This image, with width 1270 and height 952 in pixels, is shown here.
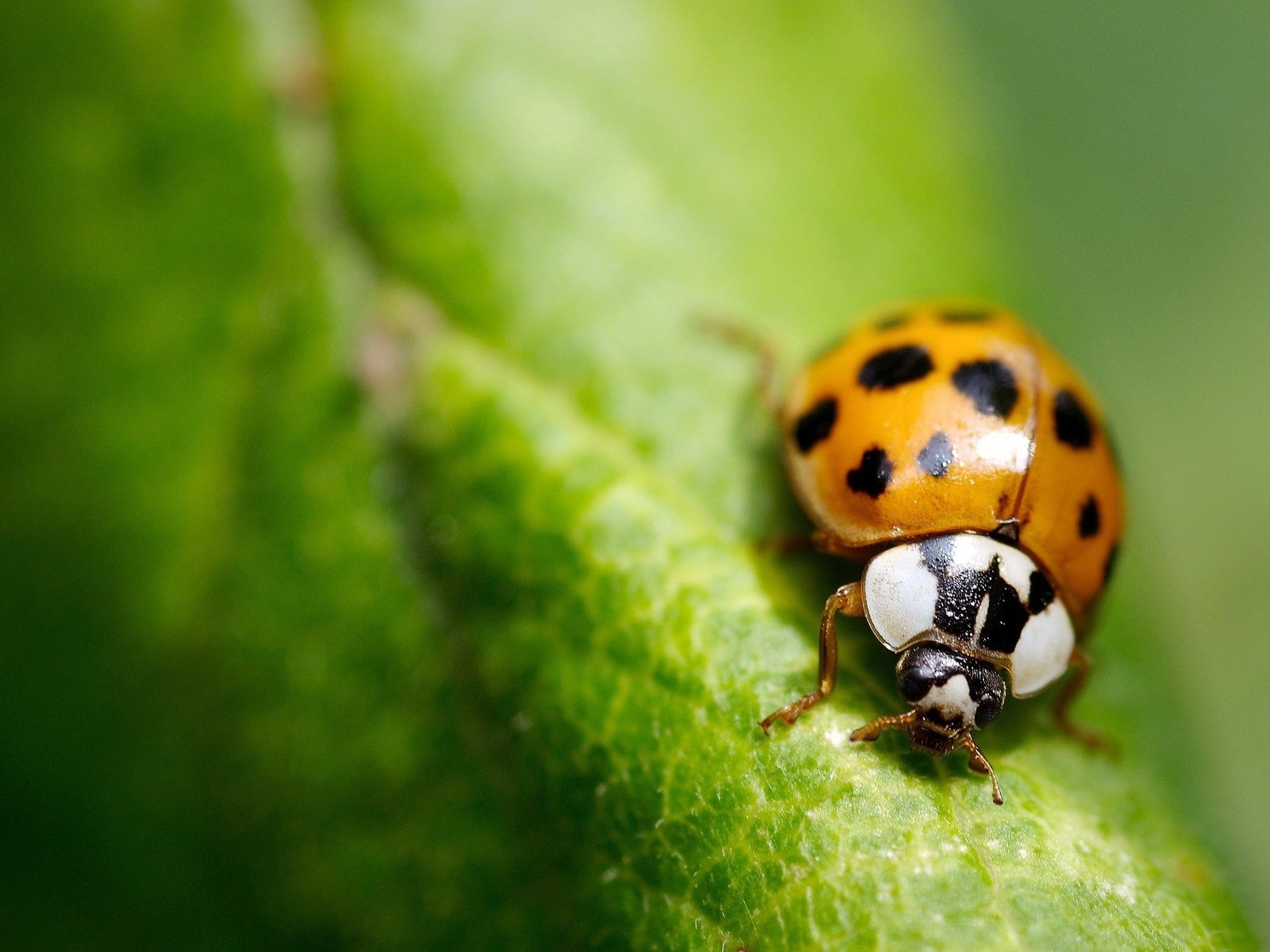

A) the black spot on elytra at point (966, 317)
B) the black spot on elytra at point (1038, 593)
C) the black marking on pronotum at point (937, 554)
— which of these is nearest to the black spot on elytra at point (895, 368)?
the black spot on elytra at point (966, 317)

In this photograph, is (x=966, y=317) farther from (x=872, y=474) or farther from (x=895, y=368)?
(x=872, y=474)

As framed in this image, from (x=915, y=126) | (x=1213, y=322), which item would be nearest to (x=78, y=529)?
(x=915, y=126)

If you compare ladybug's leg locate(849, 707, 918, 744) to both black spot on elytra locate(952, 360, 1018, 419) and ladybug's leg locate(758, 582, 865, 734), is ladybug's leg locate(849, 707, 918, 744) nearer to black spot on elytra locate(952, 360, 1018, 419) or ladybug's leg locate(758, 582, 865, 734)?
ladybug's leg locate(758, 582, 865, 734)

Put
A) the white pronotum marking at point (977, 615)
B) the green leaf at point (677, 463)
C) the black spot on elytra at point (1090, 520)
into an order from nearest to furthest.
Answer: the green leaf at point (677, 463) < the white pronotum marking at point (977, 615) < the black spot on elytra at point (1090, 520)

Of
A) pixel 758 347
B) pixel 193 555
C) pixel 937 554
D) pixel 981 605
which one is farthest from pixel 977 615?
pixel 193 555

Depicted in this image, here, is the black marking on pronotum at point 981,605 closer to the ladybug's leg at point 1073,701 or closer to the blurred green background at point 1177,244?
the ladybug's leg at point 1073,701
